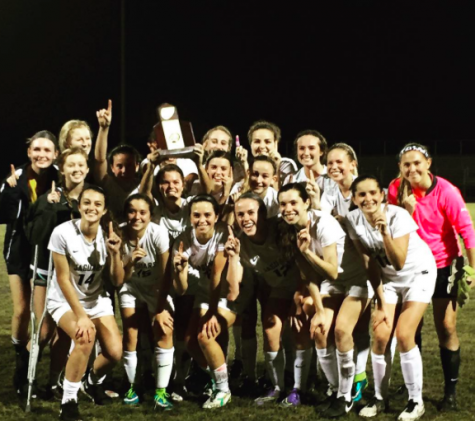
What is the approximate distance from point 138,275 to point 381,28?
1325 inches

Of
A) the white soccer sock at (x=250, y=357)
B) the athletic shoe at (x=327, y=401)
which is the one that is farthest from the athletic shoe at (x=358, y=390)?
the white soccer sock at (x=250, y=357)

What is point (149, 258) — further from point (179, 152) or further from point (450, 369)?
point (450, 369)

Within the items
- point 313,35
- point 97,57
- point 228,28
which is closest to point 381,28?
point 313,35

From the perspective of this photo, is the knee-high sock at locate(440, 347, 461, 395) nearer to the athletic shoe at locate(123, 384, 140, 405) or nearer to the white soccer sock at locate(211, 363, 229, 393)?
the white soccer sock at locate(211, 363, 229, 393)

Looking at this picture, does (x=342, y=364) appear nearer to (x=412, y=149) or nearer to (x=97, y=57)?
(x=412, y=149)

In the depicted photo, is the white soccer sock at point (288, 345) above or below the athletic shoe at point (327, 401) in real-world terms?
above

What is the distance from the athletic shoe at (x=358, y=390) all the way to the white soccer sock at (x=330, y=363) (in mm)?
148

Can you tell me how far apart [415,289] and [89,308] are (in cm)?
200

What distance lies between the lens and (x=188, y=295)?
4.92 metres

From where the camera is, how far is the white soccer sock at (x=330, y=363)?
14.9ft

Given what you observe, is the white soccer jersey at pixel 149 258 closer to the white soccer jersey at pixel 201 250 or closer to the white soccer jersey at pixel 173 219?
the white soccer jersey at pixel 201 250

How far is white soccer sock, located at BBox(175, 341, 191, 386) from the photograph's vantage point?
4.90 meters

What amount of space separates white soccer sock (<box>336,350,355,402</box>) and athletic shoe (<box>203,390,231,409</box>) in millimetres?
740

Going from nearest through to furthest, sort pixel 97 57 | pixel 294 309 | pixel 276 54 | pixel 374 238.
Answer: pixel 374 238
pixel 294 309
pixel 97 57
pixel 276 54
